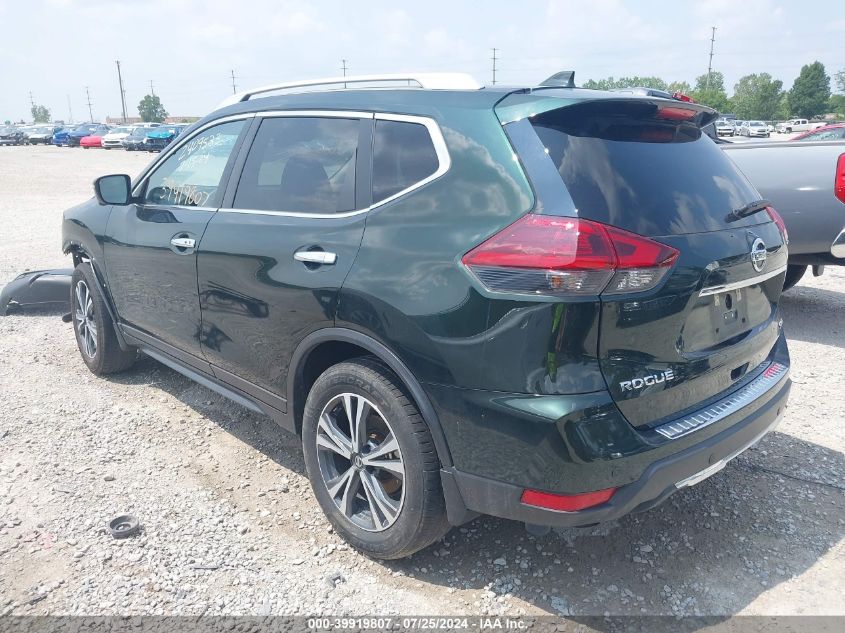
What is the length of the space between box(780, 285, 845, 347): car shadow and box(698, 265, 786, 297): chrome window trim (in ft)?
11.0

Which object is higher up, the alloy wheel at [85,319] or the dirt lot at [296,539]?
the alloy wheel at [85,319]

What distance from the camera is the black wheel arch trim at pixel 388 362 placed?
2518 millimetres

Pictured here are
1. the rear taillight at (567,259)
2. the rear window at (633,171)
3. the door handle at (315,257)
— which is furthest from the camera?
the door handle at (315,257)

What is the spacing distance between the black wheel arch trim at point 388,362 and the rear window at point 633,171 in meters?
0.85

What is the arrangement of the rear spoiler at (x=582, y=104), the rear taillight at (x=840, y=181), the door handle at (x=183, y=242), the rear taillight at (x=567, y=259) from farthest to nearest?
the rear taillight at (x=840, y=181) → the door handle at (x=183, y=242) → the rear spoiler at (x=582, y=104) → the rear taillight at (x=567, y=259)

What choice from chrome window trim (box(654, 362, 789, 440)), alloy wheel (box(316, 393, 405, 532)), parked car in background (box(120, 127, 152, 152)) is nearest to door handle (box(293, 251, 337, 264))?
alloy wheel (box(316, 393, 405, 532))

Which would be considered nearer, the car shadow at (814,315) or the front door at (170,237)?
the front door at (170,237)

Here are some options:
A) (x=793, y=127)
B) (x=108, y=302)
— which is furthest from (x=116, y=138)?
(x=793, y=127)

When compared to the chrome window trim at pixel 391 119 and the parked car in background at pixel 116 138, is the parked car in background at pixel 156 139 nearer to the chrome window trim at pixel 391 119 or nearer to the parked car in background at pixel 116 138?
the parked car in background at pixel 116 138

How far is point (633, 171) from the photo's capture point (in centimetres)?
246

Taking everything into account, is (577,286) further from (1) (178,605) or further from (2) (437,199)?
(1) (178,605)

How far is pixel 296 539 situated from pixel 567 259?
71.9 inches

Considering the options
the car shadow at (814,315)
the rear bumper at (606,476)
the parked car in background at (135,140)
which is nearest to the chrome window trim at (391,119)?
the rear bumper at (606,476)

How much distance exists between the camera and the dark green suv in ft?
7.41
